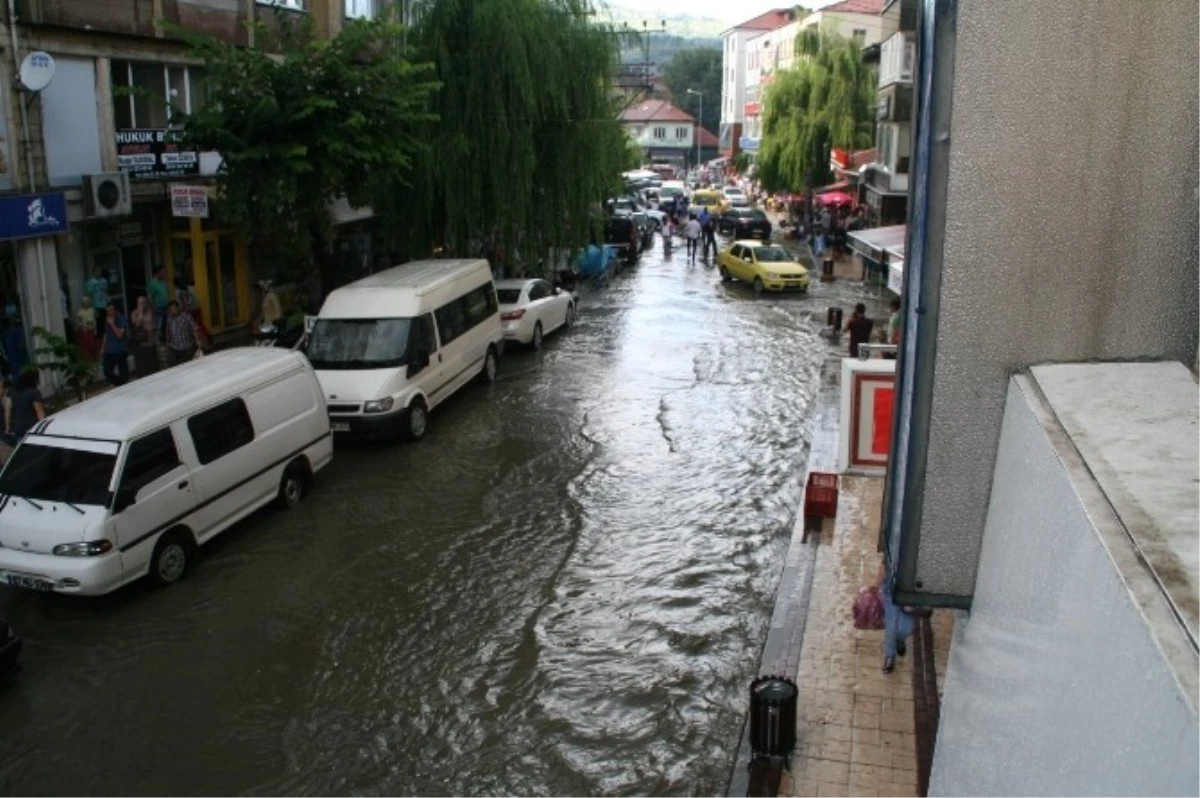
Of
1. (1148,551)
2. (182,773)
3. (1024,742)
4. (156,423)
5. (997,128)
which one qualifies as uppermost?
(997,128)

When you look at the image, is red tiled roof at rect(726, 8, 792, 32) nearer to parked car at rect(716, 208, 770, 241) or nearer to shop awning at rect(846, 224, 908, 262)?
parked car at rect(716, 208, 770, 241)

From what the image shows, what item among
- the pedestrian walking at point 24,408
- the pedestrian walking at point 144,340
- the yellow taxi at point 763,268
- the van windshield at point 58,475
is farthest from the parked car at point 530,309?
the van windshield at point 58,475

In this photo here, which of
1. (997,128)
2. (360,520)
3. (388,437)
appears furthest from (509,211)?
(997,128)

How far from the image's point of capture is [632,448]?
15.2m

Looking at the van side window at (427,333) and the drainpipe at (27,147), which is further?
the drainpipe at (27,147)

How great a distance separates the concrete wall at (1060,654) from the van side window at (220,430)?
8.69m

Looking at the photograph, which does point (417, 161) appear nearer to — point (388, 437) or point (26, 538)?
point (388, 437)

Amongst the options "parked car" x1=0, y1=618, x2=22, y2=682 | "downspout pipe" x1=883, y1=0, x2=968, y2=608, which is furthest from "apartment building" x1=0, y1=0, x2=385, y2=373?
"downspout pipe" x1=883, y1=0, x2=968, y2=608

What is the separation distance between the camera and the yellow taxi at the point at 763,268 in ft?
99.1

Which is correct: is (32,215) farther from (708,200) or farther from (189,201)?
(708,200)

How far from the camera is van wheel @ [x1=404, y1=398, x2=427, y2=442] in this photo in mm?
15445

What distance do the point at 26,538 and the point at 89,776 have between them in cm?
312

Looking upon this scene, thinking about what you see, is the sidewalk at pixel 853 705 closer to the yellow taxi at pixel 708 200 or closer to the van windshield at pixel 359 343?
the van windshield at pixel 359 343

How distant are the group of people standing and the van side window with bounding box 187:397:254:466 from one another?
6.70 meters
